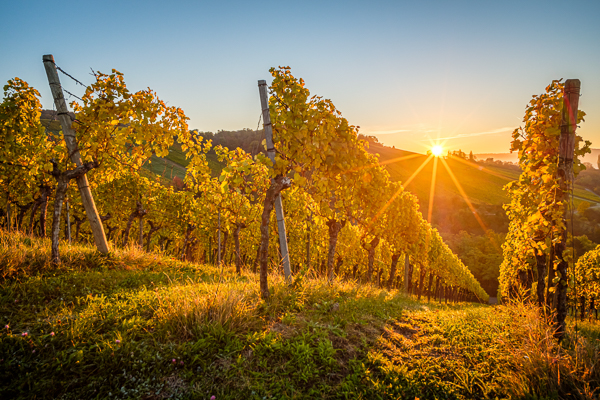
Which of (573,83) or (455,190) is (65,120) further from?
(455,190)

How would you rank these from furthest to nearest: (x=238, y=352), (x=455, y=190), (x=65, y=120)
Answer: (x=455, y=190), (x=65, y=120), (x=238, y=352)

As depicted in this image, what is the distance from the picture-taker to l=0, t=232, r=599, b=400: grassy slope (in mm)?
3119

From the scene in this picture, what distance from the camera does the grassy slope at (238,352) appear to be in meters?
3.12

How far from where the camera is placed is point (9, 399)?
9.11 ft

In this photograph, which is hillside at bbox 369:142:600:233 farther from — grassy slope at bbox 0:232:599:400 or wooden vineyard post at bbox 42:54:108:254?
grassy slope at bbox 0:232:599:400

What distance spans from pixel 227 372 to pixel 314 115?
4.48 metres

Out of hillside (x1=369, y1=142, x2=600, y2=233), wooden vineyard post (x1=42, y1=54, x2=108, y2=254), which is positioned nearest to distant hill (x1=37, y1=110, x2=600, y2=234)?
hillside (x1=369, y1=142, x2=600, y2=233)

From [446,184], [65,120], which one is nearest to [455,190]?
[446,184]

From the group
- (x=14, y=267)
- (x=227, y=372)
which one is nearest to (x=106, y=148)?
(x=14, y=267)

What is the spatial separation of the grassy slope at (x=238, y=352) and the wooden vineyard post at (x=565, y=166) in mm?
560

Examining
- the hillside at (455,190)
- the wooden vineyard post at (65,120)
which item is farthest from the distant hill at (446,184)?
the wooden vineyard post at (65,120)

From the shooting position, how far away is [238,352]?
370 cm

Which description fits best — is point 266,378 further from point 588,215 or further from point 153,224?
point 588,215

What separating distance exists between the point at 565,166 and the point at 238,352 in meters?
6.46
